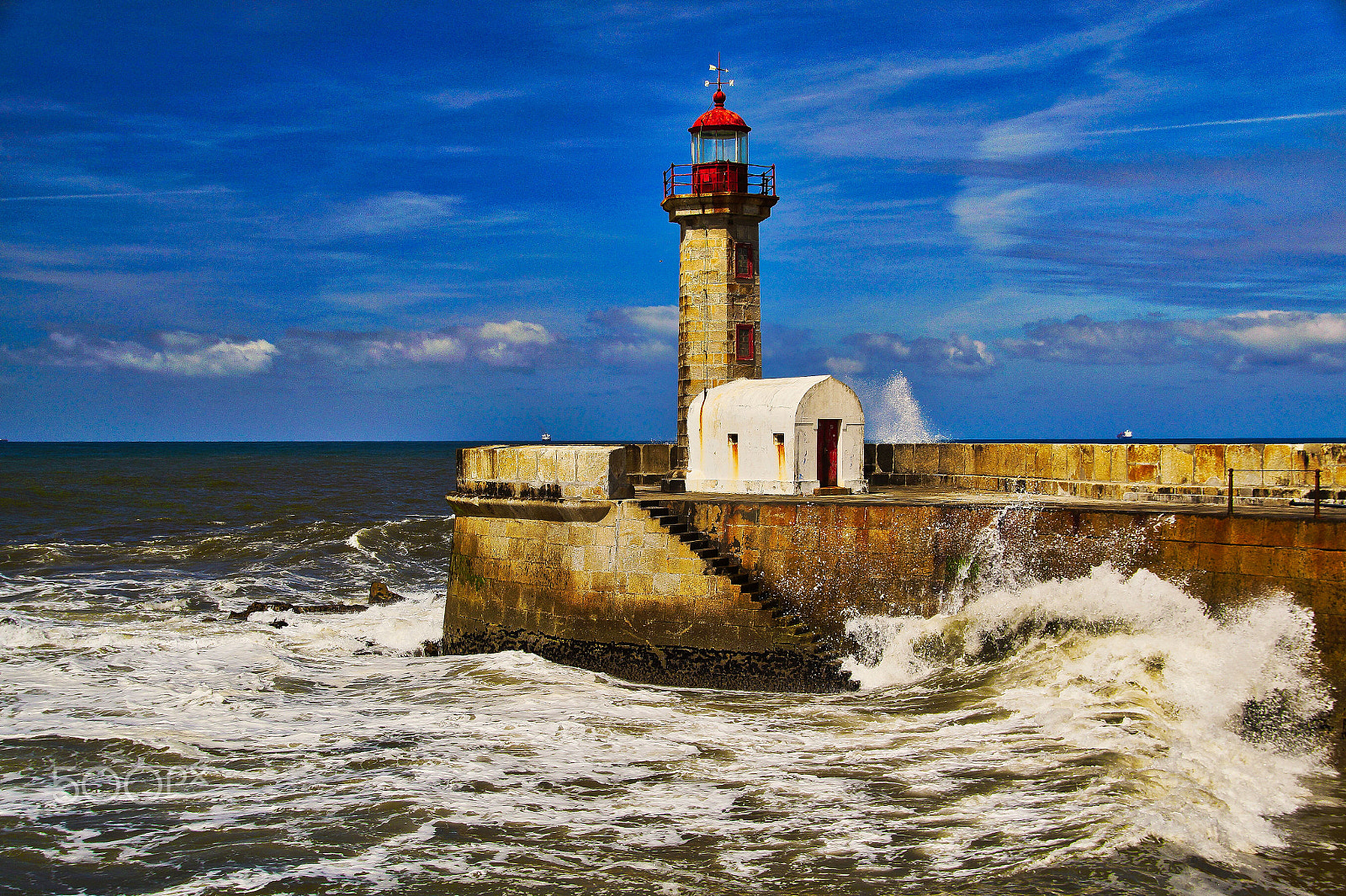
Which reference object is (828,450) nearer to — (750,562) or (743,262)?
(750,562)

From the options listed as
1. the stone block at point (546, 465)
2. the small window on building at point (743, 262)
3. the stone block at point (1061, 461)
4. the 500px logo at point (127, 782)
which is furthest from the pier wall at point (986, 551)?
the 500px logo at point (127, 782)

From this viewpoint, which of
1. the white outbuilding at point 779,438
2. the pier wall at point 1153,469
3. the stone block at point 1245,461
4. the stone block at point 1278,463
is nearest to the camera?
the pier wall at point 1153,469

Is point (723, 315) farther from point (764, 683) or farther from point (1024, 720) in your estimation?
point (1024, 720)

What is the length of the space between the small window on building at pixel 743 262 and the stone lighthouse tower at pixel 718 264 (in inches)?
0.5

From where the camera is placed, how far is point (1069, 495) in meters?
13.0

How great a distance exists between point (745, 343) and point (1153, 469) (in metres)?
6.57

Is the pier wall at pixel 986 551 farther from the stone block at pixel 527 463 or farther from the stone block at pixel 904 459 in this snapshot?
the stone block at pixel 904 459

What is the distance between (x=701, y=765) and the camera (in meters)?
7.81

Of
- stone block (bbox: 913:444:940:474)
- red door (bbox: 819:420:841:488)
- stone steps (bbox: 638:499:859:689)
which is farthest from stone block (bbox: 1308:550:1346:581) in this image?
stone block (bbox: 913:444:940:474)

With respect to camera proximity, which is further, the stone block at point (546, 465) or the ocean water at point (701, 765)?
the stone block at point (546, 465)

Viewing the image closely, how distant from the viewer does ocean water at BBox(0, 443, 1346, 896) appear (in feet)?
19.3

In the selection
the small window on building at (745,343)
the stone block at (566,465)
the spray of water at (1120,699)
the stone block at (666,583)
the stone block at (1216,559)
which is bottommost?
the spray of water at (1120,699)

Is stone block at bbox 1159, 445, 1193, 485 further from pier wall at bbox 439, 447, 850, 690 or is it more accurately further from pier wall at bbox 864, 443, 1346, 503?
pier wall at bbox 439, 447, 850, 690

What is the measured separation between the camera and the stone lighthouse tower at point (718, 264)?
52.5ft
